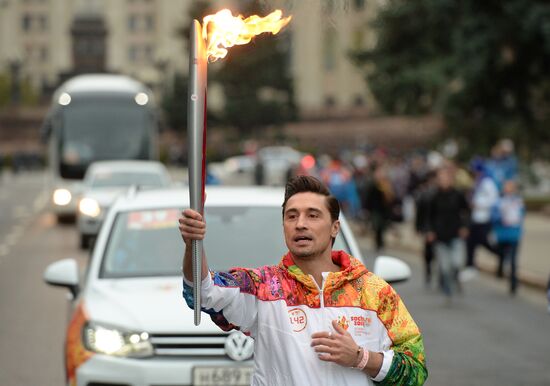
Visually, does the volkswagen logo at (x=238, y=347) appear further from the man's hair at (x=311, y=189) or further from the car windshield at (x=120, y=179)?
the car windshield at (x=120, y=179)

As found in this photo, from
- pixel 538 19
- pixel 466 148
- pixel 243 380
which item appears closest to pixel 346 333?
pixel 243 380

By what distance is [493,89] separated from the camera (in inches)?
989

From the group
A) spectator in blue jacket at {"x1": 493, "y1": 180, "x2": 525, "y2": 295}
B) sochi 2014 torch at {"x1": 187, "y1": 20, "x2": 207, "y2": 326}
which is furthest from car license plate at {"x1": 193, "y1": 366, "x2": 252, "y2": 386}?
spectator in blue jacket at {"x1": 493, "y1": 180, "x2": 525, "y2": 295}

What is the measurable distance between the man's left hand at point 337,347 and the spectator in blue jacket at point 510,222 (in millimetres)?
12524

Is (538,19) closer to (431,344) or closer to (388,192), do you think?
(388,192)

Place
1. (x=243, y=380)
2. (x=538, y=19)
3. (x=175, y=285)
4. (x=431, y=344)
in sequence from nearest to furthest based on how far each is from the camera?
(x=243, y=380), (x=175, y=285), (x=431, y=344), (x=538, y=19)

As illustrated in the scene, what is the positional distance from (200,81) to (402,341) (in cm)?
103

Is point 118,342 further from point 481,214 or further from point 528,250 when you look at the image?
point 528,250

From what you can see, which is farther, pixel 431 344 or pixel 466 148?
pixel 466 148

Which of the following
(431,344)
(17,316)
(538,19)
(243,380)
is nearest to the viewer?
(243,380)

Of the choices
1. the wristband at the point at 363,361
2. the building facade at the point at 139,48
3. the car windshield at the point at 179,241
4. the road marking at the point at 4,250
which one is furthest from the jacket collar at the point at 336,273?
the building facade at the point at 139,48

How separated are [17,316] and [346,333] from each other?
10632 millimetres

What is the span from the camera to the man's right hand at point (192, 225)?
12.6 ft

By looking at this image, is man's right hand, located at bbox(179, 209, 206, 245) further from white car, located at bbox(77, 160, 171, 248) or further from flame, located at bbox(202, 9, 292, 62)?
white car, located at bbox(77, 160, 171, 248)
